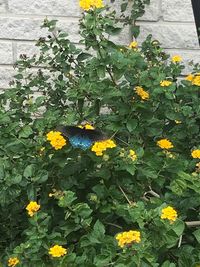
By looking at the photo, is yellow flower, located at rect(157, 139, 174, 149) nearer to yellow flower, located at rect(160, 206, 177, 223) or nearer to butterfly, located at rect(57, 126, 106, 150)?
butterfly, located at rect(57, 126, 106, 150)

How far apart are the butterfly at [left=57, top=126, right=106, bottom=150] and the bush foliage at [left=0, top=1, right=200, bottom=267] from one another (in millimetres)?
74

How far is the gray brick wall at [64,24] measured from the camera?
299 centimetres

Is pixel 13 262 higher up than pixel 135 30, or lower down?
lower down

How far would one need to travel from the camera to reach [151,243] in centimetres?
166

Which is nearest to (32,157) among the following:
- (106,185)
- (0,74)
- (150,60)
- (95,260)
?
(106,185)

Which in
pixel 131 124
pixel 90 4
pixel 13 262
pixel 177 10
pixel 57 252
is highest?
pixel 90 4

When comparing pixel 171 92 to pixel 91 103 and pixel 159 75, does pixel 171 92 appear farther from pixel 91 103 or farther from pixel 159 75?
pixel 91 103

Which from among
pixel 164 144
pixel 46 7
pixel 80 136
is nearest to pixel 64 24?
pixel 46 7

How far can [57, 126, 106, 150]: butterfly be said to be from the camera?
1.80 m

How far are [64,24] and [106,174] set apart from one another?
133cm

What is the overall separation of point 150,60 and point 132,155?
0.81 meters

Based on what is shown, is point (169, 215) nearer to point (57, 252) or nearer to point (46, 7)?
point (57, 252)

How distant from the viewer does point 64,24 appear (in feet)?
9.84

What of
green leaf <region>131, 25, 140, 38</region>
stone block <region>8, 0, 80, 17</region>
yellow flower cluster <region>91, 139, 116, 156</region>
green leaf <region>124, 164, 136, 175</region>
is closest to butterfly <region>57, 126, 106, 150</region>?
yellow flower cluster <region>91, 139, 116, 156</region>
